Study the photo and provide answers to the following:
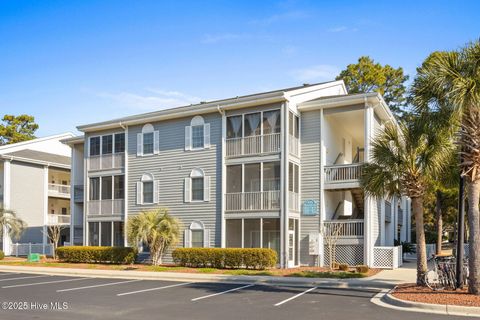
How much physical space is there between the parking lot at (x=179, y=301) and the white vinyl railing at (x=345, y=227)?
784cm

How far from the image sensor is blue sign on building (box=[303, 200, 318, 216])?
25781 mm

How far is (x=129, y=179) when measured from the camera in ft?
99.3

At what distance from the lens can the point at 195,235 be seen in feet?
90.8

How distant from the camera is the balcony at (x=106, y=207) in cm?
3058

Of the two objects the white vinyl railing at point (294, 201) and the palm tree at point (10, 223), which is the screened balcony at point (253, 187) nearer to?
the white vinyl railing at point (294, 201)

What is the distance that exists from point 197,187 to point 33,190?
1828 centimetres

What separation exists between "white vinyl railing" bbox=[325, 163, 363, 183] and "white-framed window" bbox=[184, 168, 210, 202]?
6.28m

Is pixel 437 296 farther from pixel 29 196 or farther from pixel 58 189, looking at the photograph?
pixel 58 189

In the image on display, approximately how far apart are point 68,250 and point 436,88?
2273 centimetres

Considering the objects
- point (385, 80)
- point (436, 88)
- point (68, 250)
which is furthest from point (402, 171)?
point (385, 80)

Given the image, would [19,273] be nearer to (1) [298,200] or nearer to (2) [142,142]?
(2) [142,142]

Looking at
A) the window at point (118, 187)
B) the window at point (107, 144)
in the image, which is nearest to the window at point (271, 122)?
the window at point (118, 187)

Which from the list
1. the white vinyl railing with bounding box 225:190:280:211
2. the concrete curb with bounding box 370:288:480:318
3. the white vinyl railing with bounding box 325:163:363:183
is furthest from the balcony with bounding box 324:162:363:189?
the concrete curb with bounding box 370:288:480:318

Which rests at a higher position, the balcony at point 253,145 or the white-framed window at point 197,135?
the white-framed window at point 197,135
